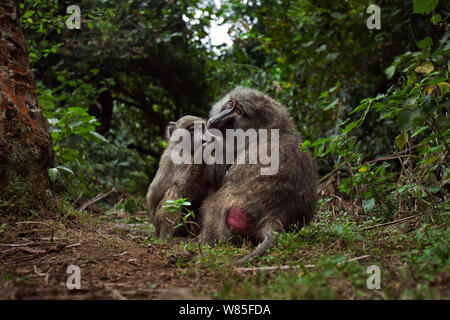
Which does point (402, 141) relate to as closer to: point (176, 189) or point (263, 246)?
point (263, 246)

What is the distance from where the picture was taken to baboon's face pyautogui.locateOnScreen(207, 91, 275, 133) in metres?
4.01

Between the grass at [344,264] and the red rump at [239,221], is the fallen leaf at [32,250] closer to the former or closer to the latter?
the grass at [344,264]

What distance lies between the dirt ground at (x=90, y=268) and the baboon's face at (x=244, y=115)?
133 cm

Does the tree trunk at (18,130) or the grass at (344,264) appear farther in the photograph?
the tree trunk at (18,130)

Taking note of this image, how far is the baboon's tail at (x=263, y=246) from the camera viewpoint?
8.56ft

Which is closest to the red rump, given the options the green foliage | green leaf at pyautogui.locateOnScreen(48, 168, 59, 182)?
the green foliage

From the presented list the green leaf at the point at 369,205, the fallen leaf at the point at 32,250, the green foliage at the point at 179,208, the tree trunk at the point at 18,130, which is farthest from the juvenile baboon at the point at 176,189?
the green leaf at the point at 369,205

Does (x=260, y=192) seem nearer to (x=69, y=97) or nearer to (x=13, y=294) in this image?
(x=13, y=294)

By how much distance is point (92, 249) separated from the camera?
2.95m

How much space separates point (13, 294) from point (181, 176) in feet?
7.66
